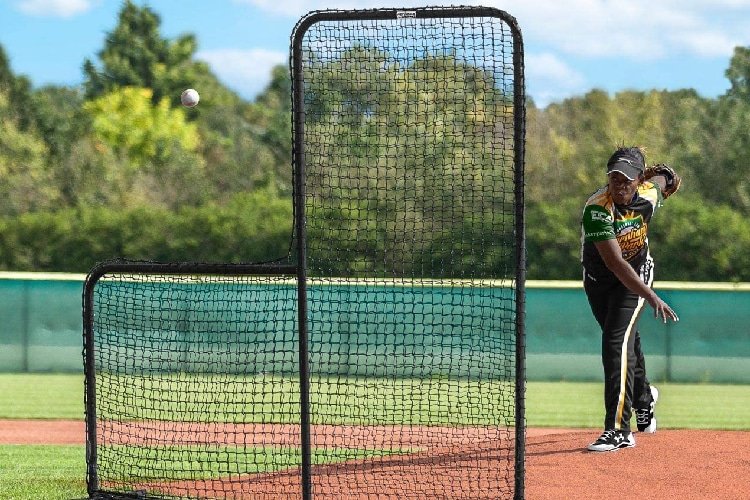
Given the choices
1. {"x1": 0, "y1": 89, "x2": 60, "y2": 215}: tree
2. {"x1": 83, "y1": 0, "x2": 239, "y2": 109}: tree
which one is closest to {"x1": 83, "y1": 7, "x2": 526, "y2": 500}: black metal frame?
{"x1": 0, "y1": 89, "x2": 60, "y2": 215}: tree

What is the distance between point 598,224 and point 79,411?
8518 mm

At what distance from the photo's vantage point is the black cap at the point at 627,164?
24.7ft

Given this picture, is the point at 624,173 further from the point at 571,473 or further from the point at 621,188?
the point at 571,473

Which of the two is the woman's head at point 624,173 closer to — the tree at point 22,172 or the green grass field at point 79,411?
the green grass field at point 79,411

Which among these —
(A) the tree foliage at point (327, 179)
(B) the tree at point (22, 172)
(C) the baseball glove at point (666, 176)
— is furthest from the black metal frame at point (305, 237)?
(B) the tree at point (22, 172)

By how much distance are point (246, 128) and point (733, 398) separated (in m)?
59.1

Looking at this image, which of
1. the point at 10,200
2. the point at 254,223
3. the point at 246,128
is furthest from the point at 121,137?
the point at 254,223

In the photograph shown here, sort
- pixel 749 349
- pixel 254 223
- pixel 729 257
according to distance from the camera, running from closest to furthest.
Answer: pixel 749 349
pixel 729 257
pixel 254 223

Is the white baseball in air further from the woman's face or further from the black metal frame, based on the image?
the woman's face

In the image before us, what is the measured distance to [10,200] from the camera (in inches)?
1517

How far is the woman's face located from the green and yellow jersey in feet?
0.14

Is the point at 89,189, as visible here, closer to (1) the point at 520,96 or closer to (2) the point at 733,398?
(2) the point at 733,398

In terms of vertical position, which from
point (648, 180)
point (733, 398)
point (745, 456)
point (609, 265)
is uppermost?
point (648, 180)

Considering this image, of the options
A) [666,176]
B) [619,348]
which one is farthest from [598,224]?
[666,176]
